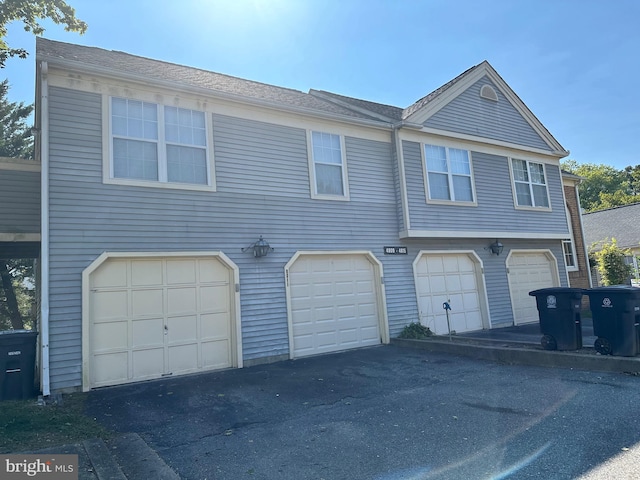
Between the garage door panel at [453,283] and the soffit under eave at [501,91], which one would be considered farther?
the garage door panel at [453,283]

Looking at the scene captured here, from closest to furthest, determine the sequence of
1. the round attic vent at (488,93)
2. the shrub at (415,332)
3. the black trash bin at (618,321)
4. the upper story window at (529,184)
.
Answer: the black trash bin at (618,321), the shrub at (415,332), the round attic vent at (488,93), the upper story window at (529,184)

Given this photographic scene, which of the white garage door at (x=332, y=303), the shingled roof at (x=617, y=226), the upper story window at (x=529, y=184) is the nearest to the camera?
the white garage door at (x=332, y=303)

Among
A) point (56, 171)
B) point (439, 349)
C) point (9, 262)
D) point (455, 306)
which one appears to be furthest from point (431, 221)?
point (9, 262)

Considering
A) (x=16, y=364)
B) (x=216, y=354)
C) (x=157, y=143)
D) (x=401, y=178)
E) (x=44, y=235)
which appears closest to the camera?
(x=16, y=364)

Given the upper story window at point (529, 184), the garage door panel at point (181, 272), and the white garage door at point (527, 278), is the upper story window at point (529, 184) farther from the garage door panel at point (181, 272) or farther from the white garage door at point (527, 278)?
the garage door panel at point (181, 272)

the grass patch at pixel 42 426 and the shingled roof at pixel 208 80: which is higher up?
the shingled roof at pixel 208 80

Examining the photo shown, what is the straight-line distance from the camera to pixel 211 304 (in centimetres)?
826

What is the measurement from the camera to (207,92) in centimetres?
845

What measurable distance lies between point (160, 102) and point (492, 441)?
797cm

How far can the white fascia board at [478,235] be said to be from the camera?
10.8 meters

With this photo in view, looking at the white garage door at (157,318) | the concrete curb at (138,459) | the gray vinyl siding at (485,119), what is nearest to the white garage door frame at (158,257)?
the white garage door at (157,318)

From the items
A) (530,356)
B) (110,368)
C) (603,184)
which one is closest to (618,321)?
(530,356)

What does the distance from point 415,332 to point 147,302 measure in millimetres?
6397

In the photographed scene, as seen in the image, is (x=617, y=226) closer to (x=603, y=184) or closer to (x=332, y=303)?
(x=332, y=303)
